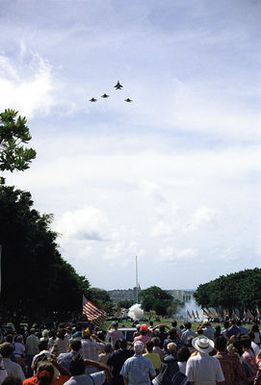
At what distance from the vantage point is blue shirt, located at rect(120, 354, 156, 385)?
1131 centimetres

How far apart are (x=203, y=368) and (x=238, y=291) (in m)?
152

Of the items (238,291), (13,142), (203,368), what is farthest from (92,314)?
(238,291)

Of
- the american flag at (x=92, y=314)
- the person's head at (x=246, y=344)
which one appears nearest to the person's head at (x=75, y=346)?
the person's head at (x=246, y=344)

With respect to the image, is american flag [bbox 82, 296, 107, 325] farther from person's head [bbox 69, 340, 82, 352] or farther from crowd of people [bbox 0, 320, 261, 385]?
person's head [bbox 69, 340, 82, 352]

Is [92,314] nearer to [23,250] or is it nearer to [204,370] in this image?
[23,250]

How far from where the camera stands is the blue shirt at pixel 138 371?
445 inches

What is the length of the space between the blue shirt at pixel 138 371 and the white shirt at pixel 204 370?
85 cm

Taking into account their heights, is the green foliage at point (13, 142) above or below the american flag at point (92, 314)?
above

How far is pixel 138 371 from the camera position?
446 inches

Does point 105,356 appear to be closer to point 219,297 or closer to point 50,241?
point 50,241

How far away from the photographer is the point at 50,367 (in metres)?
7.16

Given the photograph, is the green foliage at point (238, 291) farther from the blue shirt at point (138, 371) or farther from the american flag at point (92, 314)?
the blue shirt at point (138, 371)

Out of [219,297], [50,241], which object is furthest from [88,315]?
[219,297]

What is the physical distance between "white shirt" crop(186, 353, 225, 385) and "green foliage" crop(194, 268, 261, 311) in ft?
439
